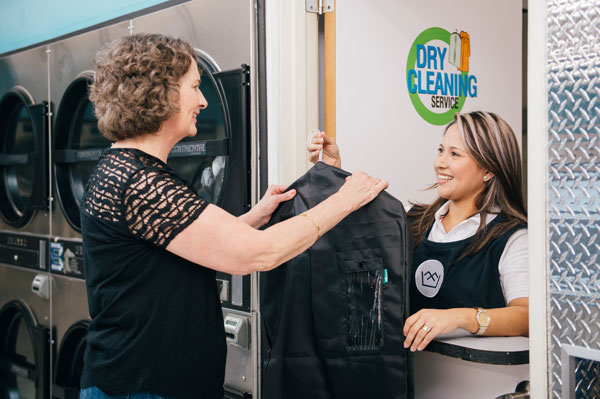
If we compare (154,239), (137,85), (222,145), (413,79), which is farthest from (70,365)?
(413,79)

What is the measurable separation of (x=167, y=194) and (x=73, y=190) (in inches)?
76.9

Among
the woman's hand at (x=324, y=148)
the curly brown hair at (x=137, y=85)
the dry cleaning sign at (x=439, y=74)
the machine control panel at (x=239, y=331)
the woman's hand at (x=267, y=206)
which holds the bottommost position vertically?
the machine control panel at (x=239, y=331)

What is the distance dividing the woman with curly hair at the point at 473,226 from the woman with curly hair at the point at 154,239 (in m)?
0.55

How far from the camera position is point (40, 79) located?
3.41m

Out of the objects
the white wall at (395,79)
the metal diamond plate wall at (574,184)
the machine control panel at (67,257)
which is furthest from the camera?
the machine control panel at (67,257)

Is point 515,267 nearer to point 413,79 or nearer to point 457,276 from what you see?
point 457,276

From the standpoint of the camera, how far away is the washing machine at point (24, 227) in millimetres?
3422

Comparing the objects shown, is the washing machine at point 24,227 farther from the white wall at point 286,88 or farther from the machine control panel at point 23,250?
the white wall at point 286,88

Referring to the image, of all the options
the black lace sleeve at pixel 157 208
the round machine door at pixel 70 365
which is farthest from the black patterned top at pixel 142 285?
the round machine door at pixel 70 365

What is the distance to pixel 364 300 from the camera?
179cm

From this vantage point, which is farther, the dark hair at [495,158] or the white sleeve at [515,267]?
the dark hair at [495,158]

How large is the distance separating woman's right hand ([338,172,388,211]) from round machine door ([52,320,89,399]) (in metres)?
2.05

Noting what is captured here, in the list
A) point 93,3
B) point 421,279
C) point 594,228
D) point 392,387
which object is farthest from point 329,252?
point 93,3

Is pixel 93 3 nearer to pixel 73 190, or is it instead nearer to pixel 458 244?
pixel 73 190
